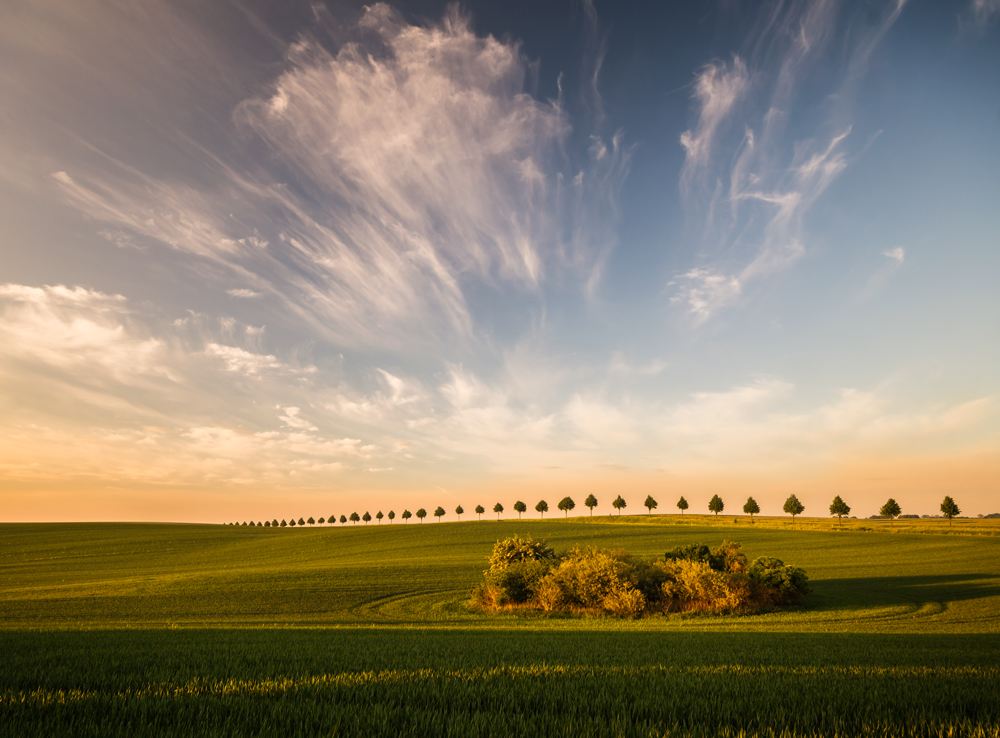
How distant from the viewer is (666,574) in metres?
31.7

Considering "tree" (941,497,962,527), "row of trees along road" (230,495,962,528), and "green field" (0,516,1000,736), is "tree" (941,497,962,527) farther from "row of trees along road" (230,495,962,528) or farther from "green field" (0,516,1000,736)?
"green field" (0,516,1000,736)

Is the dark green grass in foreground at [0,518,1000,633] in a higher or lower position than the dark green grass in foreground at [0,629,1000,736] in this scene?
lower

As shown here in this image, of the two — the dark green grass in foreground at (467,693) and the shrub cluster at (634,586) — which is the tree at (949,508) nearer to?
the shrub cluster at (634,586)

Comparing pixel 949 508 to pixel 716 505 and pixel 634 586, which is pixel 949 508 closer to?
pixel 716 505

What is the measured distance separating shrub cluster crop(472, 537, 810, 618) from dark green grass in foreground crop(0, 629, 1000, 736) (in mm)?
17698

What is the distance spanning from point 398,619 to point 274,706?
82.1ft

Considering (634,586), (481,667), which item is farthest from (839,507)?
(481,667)

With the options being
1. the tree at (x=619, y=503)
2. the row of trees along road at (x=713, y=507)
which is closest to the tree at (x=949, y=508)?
the row of trees along road at (x=713, y=507)

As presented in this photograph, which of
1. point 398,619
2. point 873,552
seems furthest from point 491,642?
point 873,552

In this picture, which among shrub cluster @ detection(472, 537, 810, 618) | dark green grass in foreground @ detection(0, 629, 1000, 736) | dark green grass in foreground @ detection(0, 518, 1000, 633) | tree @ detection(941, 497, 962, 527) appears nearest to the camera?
dark green grass in foreground @ detection(0, 629, 1000, 736)

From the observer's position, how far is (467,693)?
7.24 meters

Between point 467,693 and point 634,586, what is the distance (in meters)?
26.7

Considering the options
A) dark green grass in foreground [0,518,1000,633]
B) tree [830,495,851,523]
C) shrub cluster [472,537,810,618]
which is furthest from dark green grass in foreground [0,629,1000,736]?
tree [830,495,851,523]

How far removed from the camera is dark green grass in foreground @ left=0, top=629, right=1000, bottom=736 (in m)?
5.70
